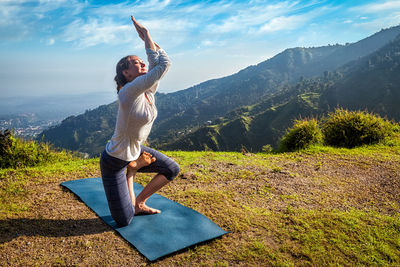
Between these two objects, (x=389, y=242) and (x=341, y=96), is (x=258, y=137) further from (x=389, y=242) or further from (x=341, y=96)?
(x=389, y=242)

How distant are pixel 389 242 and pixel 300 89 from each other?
12083cm

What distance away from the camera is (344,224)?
3.20 m

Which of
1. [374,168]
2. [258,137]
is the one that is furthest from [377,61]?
[374,168]

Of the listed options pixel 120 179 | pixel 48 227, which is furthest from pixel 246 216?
pixel 48 227

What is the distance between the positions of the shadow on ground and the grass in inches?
0.4

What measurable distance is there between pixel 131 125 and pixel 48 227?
1662 millimetres

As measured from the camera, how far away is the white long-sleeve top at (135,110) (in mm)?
2430

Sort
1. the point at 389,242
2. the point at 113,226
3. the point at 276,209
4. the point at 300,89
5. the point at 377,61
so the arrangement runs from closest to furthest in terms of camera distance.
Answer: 1. the point at 389,242
2. the point at 113,226
3. the point at 276,209
4. the point at 377,61
5. the point at 300,89

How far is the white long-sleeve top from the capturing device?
2430 millimetres

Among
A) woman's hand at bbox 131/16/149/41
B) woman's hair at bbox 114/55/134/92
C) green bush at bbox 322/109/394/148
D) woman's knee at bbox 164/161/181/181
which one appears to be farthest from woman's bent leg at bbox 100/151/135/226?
green bush at bbox 322/109/394/148

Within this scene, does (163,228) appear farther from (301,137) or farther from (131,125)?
(301,137)

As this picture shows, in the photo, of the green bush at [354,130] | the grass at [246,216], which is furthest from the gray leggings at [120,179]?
the green bush at [354,130]

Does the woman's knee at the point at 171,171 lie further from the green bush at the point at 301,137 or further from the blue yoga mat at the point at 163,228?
the green bush at the point at 301,137

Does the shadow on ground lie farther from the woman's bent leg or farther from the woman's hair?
the woman's hair
